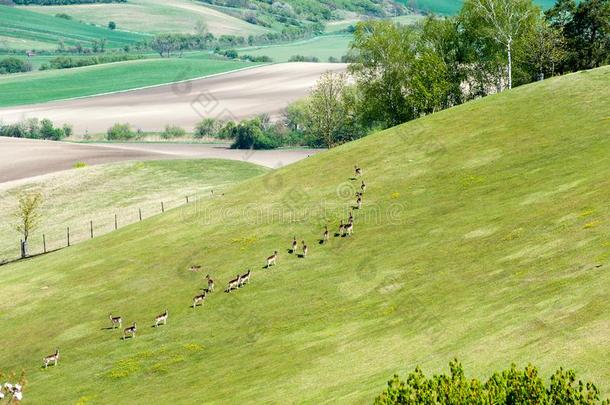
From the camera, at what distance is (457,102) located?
444ft

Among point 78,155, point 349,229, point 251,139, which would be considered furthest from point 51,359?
point 251,139

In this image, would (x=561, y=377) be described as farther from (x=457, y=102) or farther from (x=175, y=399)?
(x=457, y=102)

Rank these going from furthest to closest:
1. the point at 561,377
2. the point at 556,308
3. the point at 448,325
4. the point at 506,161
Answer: the point at 506,161, the point at 448,325, the point at 556,308, the point at 561,377

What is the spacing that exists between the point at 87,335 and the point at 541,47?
85.9 metres

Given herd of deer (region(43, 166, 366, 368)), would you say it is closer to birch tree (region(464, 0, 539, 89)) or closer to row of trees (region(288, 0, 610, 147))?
row of trees (region(288, 0, 610, 147))

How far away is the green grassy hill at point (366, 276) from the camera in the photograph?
41719 mm

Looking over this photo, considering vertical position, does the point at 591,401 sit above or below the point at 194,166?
above

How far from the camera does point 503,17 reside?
130000 mm

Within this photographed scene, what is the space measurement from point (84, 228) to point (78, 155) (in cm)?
6105

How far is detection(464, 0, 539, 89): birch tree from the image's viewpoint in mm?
127312

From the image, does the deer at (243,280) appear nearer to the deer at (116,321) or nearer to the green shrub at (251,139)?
the deer at (116,321)

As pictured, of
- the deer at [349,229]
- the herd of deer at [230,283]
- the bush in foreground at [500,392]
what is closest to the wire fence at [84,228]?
the herd of deer at [230,283]

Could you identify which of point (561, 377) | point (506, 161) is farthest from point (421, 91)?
point (561, 377)

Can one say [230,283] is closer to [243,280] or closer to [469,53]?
[243,280]
